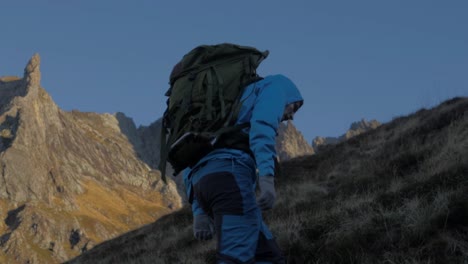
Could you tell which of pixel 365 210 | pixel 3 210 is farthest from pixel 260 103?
pixel 3 210

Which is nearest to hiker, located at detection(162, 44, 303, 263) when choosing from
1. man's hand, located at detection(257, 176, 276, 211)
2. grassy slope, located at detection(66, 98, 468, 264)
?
man's hand, located at detection(257, 176, 276, 211)

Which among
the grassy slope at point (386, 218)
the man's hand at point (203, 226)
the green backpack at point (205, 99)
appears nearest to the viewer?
the green backpack at point (205, 99)

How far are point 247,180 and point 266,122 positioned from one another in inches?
17.5

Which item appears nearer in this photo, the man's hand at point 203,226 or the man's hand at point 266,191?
the man's hand at point 266,191

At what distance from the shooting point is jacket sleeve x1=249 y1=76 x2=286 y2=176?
3.57m

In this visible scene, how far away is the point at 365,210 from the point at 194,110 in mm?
3705

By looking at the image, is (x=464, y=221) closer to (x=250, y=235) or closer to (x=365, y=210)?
(x=365, y=210)

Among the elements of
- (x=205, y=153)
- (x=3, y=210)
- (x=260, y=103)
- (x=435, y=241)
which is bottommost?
(x=435, y=241)

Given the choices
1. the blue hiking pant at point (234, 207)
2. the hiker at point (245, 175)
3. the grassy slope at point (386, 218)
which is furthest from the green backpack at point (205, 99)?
the grassy slope at point (386, 218)

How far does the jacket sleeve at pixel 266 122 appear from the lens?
357 centimetres

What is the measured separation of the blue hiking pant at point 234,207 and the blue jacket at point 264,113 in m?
0.12

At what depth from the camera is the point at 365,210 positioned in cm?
694

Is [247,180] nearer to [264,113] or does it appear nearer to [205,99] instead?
[264,113]

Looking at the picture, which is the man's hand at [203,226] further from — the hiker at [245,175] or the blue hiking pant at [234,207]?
the blue hiking pant at [234,207]
